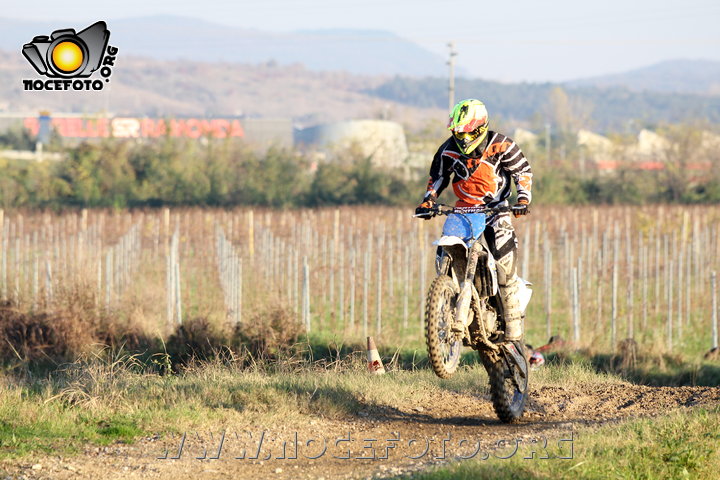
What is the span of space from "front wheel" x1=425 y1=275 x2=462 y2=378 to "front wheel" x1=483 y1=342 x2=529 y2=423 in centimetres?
69

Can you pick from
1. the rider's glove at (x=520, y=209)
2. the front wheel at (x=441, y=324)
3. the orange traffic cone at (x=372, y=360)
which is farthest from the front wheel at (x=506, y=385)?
the orange traffic cone at (x=372, y=360)

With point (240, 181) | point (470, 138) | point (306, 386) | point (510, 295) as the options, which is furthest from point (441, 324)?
point (240, 181)

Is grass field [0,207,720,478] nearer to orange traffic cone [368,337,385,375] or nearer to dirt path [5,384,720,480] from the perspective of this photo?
dirt path [5,384,720,480]

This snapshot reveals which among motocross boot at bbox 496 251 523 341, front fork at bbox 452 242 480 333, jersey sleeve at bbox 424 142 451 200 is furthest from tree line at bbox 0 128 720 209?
front fork at bbox 452 242 480 333

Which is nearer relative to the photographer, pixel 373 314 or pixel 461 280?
pixel 461 280

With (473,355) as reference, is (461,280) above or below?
above

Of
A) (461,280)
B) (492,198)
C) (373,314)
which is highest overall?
(492,198)

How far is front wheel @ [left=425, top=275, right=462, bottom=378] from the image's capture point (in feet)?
22.7

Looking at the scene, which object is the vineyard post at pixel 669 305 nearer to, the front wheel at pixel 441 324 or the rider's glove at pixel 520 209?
the rider's glove at pixel 520 209

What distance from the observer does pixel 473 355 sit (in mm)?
13398

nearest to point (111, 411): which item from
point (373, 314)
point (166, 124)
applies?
point (373, 314)

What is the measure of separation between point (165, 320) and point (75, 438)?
347 inches

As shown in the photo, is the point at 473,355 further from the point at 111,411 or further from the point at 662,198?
the point at 662,198

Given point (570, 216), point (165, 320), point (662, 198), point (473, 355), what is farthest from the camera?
point (662, 198)
